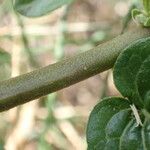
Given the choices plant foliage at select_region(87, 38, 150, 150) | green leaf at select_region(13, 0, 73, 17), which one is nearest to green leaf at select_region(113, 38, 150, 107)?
plant foliage at select_region(87, 38, 150, 150)

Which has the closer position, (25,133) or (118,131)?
(118,131)

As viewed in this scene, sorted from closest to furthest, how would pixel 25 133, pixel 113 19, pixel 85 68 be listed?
pixel 85 68, pixel 25 133, pixel 113 19

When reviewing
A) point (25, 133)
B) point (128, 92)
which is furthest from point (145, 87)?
point (25, 133)

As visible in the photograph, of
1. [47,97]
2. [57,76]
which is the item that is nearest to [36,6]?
[57,76]

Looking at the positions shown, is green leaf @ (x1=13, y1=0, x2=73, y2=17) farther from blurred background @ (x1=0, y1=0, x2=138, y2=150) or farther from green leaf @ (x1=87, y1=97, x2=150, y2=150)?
blurred background @ (x1=0, y1=0, x2=138, y2=150)

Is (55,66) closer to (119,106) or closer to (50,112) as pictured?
(119,106)
